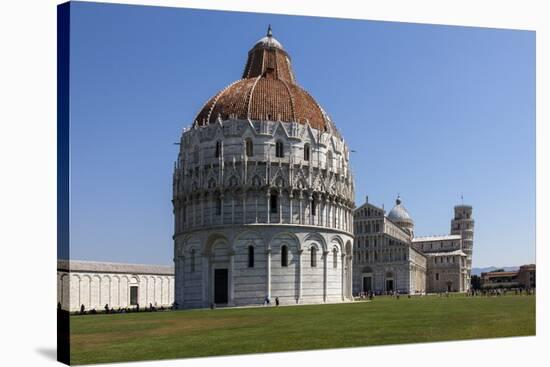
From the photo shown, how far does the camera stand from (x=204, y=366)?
19359mm

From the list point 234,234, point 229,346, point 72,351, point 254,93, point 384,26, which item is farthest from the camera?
point 254,93

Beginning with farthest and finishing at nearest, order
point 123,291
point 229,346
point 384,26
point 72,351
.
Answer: point 123,291 < point 384,26 < point 229,346 < point 72,351

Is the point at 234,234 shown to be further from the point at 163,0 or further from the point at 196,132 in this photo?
the point at 163,0

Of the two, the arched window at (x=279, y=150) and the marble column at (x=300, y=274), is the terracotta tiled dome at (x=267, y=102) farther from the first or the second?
the marble column at (x=300, y=274)

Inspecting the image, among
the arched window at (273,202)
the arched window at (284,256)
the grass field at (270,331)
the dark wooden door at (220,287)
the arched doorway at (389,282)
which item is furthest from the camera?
the arched doorway at (389,282)

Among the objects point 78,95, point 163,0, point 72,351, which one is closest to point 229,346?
point 72,351

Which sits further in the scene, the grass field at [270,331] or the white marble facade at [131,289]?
the white marble facade at [131,289]

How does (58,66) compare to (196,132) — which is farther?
(196,132)

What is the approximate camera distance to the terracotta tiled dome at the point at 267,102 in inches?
1705

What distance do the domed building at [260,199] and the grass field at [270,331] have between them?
10.2 m

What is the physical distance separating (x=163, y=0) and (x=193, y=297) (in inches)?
903

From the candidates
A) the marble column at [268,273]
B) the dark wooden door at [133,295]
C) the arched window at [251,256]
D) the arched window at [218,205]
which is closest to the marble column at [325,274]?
the marble column at [268,273]

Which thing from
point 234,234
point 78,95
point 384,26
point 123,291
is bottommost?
point 123,291

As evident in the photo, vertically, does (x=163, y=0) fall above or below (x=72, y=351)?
above
